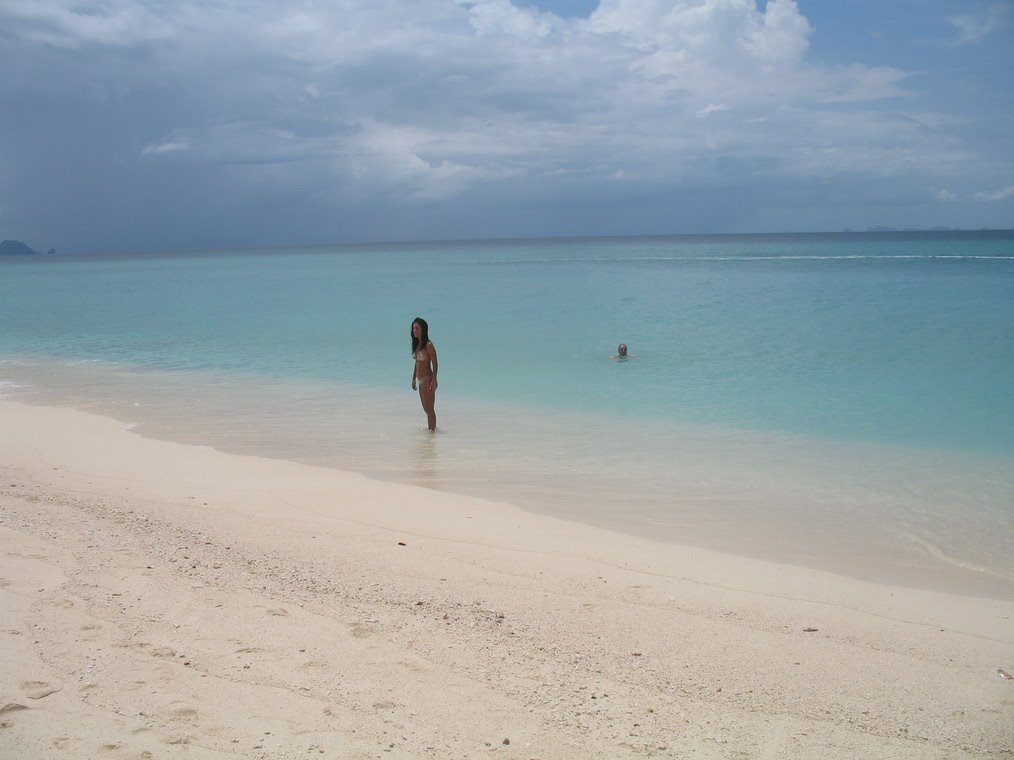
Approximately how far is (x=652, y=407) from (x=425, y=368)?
152 inches

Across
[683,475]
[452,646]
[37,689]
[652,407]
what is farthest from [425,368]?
[37,689]

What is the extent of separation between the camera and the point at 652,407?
12.5 metres

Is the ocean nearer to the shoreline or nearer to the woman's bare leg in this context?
the shoreline

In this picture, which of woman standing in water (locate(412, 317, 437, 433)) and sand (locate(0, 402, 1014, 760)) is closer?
sand (locate(0, 402, 1014, 760))

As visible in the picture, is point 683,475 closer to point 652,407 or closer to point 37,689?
point 652,407

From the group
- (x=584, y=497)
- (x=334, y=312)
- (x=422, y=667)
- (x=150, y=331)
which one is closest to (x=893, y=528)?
(x=584, y=497)

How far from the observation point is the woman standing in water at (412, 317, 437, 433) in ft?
35.1

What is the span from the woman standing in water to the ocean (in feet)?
1.16

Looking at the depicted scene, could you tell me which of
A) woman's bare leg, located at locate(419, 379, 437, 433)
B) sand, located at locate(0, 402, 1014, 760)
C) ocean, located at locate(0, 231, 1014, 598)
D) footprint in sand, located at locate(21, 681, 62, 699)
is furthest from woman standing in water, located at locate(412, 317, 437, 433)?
footprint in sand, located at locate(21, 681, 62, 699)

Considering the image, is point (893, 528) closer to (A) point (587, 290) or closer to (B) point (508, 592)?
(B) point (508, 592)

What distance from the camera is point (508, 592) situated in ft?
16.8

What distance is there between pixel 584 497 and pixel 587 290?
34.1 meters

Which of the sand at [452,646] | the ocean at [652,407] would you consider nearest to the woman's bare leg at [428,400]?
the ocean at [652,407]

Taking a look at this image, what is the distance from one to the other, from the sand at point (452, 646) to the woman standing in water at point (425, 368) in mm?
4056
